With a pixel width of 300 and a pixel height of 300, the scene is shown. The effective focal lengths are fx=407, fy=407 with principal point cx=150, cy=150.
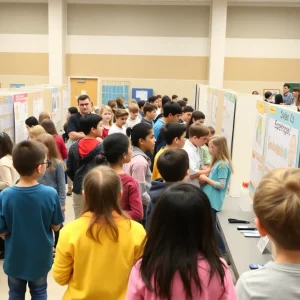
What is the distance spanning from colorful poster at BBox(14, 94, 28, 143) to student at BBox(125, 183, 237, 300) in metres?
3.88

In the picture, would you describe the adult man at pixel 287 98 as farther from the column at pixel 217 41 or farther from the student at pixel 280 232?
the student at pixel 280 232

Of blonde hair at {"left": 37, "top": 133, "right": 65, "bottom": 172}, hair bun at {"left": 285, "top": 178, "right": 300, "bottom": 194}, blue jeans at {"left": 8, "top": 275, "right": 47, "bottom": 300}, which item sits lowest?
blue jeans at {"left": 8, "top": 275, "right": 47, "bottom": 300}

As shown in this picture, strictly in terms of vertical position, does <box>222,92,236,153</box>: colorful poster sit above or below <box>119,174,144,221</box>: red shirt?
above

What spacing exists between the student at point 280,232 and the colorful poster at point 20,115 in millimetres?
4134

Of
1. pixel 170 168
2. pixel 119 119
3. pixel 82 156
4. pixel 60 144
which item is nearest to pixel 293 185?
pixel 170 168

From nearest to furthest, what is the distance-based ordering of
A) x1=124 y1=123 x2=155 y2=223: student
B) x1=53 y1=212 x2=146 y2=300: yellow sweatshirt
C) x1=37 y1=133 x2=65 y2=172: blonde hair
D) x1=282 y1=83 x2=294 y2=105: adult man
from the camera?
x1=53 y1=212 x2=146 y2=300: yellow sweatshirt, x1=124 y1=123 x2=155 y2=223: student, x1=37 y1=133 x2=65 y2=172: blonde hair, x1=282 y1=83 x2=294 y2=105: adult man

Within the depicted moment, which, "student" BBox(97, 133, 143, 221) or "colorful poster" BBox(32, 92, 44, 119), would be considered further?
"colorful poster" BBox(32, 92, 44, 119)

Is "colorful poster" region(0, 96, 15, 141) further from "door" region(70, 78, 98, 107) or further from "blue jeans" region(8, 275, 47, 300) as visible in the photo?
"door" region(70, 78, 98, 107)

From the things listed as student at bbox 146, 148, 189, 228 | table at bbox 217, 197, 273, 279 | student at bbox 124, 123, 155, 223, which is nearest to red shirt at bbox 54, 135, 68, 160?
student at bbox 124, 123, 155, 223

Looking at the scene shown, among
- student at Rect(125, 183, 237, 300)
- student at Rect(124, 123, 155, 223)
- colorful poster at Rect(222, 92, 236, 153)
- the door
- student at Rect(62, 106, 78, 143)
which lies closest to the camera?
student at Rect(125, 183, 237, 300)

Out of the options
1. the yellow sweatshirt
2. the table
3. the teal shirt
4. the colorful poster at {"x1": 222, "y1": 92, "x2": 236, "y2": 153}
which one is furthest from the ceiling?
the yellow sweatshirt

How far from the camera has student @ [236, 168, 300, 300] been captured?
3.98 ft

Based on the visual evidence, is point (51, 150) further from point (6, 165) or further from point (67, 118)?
point (67, 118)

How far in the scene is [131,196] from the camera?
2689mm
